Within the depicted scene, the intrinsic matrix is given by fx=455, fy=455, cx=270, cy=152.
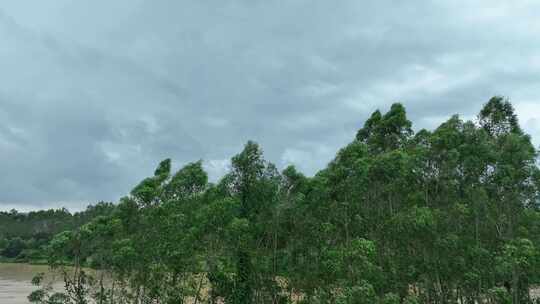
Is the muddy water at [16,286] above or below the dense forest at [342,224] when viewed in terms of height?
below

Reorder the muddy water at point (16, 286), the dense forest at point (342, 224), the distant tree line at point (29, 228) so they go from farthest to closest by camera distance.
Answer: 1. the distant tree line at point (29, 228)
2. the muddy water at point (16, 286)
3. the dense forest at point (342, 224)

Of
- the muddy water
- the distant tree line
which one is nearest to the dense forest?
the muddy water

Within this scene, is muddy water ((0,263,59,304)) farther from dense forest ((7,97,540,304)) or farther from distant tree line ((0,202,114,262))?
dense forest ((7,97,540,304))

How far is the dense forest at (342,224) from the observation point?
60.8ft

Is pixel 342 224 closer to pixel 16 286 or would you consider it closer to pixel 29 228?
pixel 16 286

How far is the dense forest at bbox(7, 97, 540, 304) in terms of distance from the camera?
1855 centimetres

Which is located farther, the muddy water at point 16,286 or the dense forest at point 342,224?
the muddy water at point 16,286

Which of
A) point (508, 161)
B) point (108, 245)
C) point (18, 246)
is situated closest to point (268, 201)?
point (108, 245)

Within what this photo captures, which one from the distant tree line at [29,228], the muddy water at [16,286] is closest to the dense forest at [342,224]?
the muddy water at [16,286]

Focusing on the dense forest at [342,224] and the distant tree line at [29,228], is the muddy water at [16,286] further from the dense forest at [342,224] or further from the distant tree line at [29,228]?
the dense forest at [342,224]

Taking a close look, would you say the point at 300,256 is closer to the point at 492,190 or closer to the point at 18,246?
the point at 492,190

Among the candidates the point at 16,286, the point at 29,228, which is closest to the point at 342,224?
the point at 16,286

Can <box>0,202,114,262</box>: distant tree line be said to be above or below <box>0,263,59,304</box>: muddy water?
above

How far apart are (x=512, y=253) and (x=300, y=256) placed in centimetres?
839
